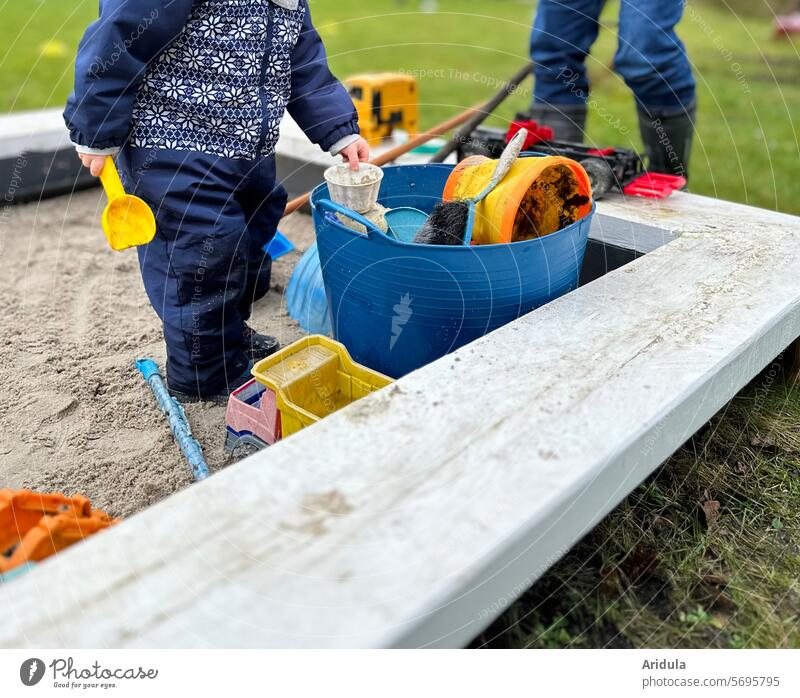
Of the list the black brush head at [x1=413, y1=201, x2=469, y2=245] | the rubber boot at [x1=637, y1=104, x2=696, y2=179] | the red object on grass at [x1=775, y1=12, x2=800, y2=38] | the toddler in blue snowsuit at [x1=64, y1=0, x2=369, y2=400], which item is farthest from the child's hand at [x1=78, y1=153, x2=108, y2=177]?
the red object on grass at [x1=775, y1=12, x2=800, y2=38]

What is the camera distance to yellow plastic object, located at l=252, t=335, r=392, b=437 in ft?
4.47

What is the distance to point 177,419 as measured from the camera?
62.1 inches

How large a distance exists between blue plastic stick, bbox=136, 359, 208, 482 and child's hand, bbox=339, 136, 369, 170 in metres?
0.67

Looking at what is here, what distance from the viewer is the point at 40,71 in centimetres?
495

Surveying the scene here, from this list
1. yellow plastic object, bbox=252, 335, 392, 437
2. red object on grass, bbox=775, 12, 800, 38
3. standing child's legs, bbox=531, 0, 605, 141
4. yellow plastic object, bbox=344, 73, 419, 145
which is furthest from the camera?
red object on grass, bbox=775, 12, 800, 38

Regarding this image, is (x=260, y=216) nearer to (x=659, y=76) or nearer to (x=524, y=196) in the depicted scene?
(x=524, y=196)

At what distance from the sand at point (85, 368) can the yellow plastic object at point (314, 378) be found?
0.83 ft

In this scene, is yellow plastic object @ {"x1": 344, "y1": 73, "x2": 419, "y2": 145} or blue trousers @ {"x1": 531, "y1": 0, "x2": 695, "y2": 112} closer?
blue trousers @ {"x1": 531, "y1": 0, "x2": 695, "y2": 112}

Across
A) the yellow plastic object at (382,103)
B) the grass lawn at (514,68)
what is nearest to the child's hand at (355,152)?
the yellow plastic object at (382,103)

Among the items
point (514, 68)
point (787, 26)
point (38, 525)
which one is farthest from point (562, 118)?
point (787, 26)

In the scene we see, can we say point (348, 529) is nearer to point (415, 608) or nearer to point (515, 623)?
point (415, 608)

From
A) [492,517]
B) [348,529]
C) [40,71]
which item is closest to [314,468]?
[348,529]

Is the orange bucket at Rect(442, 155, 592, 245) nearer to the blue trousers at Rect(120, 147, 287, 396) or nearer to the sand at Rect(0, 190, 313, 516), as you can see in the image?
the blue trousers at Rect(120, 147, 287, 396)

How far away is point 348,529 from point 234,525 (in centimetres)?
13
